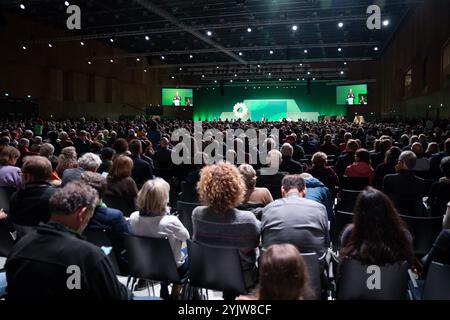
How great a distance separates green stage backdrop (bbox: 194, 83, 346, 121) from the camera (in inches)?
1531

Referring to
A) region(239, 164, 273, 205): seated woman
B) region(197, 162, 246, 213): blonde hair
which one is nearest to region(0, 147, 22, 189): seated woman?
region(239, 164, 273, 205): seated woman

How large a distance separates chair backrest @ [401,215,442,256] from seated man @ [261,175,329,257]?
3.49 feet

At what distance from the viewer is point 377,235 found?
2.53m

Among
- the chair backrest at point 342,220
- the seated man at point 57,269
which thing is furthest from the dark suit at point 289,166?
the seated man at point 57,269

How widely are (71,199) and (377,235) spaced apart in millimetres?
1806

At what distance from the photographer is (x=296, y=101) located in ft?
132

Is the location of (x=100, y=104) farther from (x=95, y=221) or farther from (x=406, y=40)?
(x=95, y=221)

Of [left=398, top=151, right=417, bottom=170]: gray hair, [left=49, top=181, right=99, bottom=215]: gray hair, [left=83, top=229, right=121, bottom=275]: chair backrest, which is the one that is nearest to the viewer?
[left=49, top=181, right=99, bottom=215]: gray hair

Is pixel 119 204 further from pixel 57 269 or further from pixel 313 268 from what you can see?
pixel 57 269

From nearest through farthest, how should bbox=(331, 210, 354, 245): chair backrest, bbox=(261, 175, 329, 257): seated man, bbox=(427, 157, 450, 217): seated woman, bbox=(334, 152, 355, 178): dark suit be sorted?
bbox=(261, 175, 329, 257): seated man
bbox=(331, 210, 354, 245): chair backrest
bbox=(427, 157, 450, 217): seated woman
bbox=(334, 152, 355, 178): dark suit

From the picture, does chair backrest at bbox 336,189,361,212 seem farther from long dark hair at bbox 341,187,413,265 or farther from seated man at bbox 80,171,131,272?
seated man at bbox 80,171,131,272

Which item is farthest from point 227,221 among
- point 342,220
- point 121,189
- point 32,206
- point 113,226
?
point 121,189

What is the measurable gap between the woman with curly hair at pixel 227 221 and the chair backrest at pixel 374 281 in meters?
0.79
